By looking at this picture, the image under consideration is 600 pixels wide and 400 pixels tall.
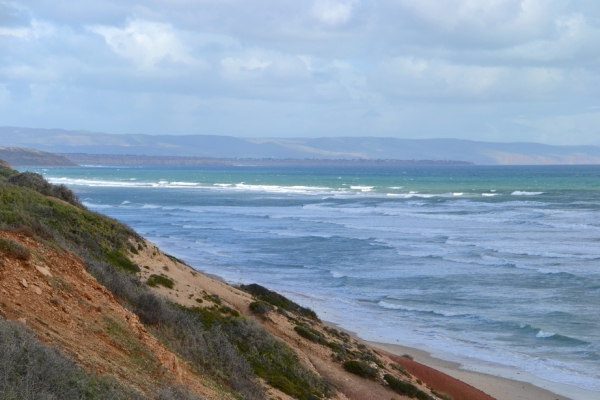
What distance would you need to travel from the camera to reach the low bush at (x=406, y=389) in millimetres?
13180

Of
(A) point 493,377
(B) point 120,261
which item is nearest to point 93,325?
(B) point 120,261

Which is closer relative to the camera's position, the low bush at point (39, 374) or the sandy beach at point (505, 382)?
the low bush at point (39, 374)

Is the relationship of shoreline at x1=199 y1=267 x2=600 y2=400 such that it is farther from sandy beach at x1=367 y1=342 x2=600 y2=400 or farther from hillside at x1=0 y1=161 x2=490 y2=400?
hillside at x1=0 y1=161 x2=490 y2=400

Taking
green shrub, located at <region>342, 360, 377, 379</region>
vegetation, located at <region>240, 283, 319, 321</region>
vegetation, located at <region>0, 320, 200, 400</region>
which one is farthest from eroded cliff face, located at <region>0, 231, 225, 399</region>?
vegetation, located at <region>240, 283, 319, 321</region>

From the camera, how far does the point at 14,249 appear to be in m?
8.51

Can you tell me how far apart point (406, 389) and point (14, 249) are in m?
7.62

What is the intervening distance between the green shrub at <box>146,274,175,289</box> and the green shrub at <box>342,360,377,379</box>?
3.66 meters

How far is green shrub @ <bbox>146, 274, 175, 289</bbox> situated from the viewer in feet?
45.0

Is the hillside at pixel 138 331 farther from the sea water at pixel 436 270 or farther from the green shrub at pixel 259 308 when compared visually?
the sea water at pixel 436 270

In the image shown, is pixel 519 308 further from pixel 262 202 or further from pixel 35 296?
pixel 262 202

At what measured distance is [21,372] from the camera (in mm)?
5680

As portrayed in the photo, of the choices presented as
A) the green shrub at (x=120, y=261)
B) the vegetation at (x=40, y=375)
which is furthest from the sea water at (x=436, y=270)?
the vegetation at (x=40, y=375)

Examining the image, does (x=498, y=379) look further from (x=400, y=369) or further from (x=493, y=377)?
(x=400, y=369)

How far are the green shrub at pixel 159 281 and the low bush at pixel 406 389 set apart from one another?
4475mm
